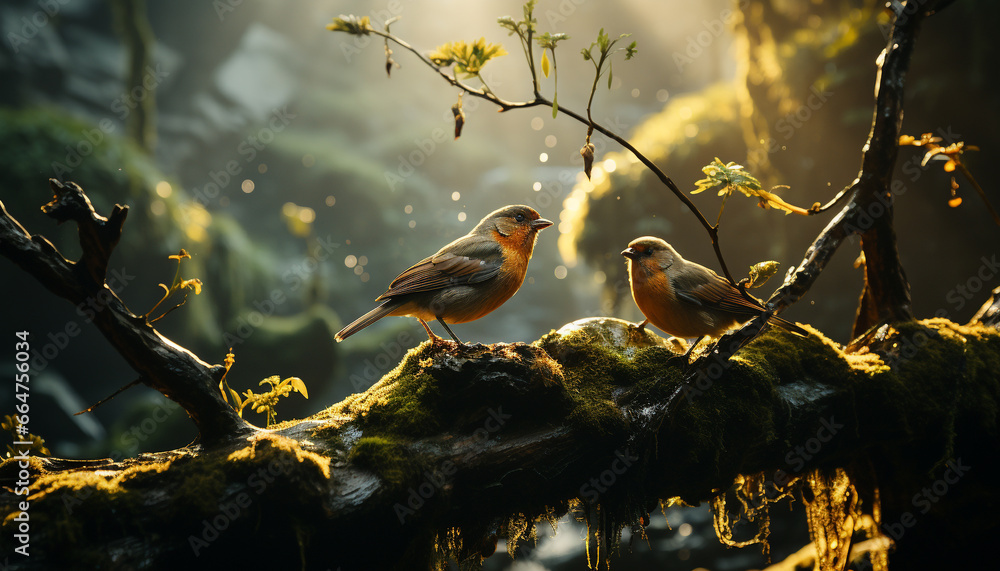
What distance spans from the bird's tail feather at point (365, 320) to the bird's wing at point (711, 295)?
1.76m

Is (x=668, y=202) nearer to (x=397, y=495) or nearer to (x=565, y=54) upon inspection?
(x=397, y=495)

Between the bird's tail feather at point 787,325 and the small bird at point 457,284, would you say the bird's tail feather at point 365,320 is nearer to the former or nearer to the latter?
the small bird at point 457,284

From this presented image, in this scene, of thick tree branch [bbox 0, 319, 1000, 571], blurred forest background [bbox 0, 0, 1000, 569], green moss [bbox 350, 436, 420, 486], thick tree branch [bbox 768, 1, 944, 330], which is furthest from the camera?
blurred forest background [bbox 0, 0, 1000, 569]

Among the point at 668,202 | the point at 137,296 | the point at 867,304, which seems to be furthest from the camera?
the point at 137,296

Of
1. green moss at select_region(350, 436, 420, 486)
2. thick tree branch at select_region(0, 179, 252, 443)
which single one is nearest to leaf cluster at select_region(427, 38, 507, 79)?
thick tree branch at select_region(0, 179, 252, 443)

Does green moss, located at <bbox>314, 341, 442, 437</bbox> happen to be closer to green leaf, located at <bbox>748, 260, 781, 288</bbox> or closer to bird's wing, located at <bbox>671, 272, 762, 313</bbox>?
bird's wing, located at <bbox>671, 272, 762, 313</bbox>

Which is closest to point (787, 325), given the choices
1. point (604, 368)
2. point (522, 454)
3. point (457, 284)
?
point (604, 368)

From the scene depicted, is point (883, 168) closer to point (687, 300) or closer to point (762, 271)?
point (762, 271)

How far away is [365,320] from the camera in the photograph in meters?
2.87

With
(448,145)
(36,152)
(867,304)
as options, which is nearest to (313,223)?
(448,145)

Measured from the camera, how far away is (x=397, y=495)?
6.79ft

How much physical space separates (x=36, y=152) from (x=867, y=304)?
10336mm

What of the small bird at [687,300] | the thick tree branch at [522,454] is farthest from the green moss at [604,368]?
the small bird at [687,300]

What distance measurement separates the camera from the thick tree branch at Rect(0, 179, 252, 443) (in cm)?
183
